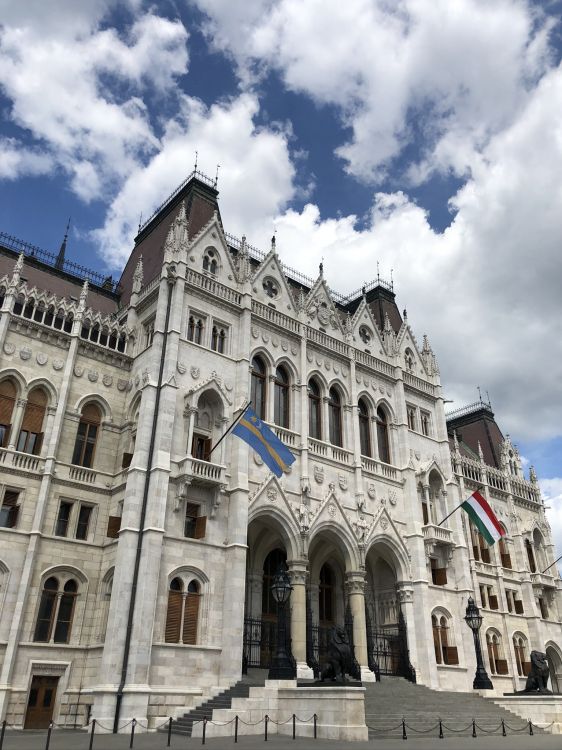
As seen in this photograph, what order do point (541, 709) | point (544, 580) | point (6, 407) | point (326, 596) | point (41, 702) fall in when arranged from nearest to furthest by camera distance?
point (41, 702), point (6, 407), point (541, 709), point (326, 596), point (544, 580)

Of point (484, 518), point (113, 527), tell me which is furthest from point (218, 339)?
point (484, 518)

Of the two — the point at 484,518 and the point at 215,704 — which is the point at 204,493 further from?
the point at 484,518

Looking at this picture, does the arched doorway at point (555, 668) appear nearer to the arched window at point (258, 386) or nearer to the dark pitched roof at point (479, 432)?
the dark pitched roof at point (479, 432)

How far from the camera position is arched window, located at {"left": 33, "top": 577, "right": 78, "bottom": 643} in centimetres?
2231

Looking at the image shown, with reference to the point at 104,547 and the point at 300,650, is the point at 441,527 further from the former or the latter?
the point at 104,547

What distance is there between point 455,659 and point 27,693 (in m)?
20.5

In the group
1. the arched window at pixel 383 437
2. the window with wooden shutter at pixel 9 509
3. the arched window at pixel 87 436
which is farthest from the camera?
the arched window at pixel 383 437

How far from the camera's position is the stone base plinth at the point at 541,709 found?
83.7ft

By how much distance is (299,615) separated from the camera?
25938mm

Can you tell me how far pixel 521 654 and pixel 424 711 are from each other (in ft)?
63.5

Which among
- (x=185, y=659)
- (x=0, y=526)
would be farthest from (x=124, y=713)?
(x=0, y=526)

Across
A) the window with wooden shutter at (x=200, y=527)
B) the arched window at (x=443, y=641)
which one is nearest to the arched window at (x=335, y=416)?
the window with wooden shutter at (x=200, y=527)

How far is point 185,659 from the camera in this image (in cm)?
2231

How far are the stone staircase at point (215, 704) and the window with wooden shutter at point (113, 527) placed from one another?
686 cm
